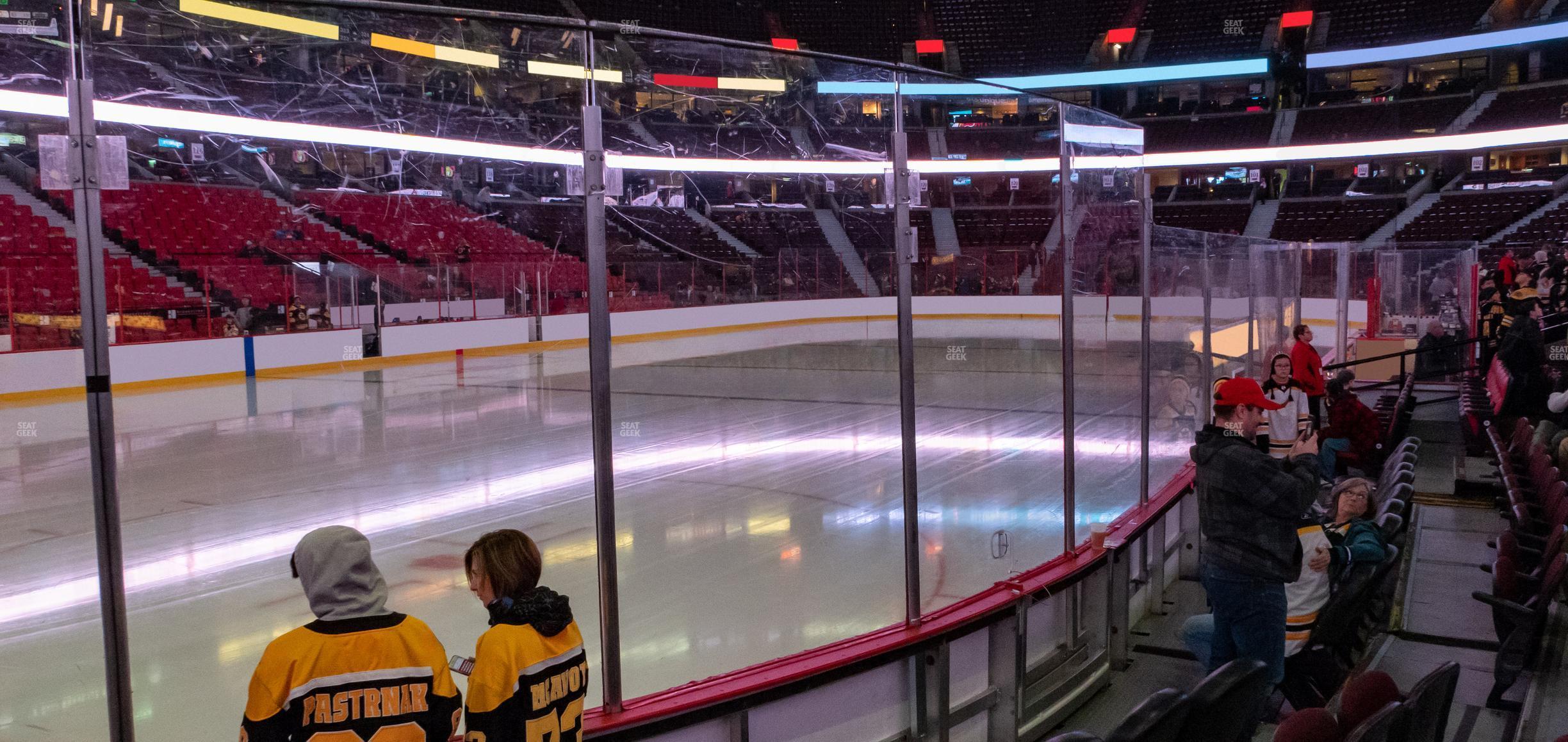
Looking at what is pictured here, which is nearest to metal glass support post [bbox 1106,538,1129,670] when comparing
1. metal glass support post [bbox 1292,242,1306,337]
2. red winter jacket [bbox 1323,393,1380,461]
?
red winter jacket [bbox 1323,393,1380,461]

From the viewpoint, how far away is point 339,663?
6.00ft

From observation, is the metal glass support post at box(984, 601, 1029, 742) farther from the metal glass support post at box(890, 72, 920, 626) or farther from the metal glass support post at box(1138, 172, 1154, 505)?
the metal glass support post at box(1138, 172, 1154, 505)

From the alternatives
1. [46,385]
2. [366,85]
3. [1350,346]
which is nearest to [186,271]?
[46,385]

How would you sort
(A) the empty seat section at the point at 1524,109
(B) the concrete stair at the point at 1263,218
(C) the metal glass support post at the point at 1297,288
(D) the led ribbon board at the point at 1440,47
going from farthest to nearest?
(B) the concrete stair at the point at 1263,218 < (A) the empty seat section at the point at 1524,109 < (D) the led ribbon board at the point at 1440,47 < (C) the metal glass support post at the point at 1297,288

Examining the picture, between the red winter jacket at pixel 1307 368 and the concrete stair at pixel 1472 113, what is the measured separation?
97.9 ft

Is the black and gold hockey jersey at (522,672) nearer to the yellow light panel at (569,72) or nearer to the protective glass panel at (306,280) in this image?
the protective glass panel at (306,280)

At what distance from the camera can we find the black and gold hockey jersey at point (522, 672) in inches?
78.8

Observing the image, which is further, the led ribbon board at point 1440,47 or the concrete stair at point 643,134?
the led ribbon board at point 1440,47

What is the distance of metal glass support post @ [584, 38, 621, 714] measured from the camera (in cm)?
260

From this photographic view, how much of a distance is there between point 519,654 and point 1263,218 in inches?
1435

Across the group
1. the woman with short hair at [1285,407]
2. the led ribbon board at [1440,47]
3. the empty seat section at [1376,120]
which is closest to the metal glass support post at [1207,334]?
the woman with short hair at [1285,407]

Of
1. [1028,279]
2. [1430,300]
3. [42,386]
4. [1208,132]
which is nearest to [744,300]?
[1028,279]

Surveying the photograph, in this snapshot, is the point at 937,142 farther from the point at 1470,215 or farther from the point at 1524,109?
the point at 1524,109

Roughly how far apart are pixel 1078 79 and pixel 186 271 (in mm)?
36523
